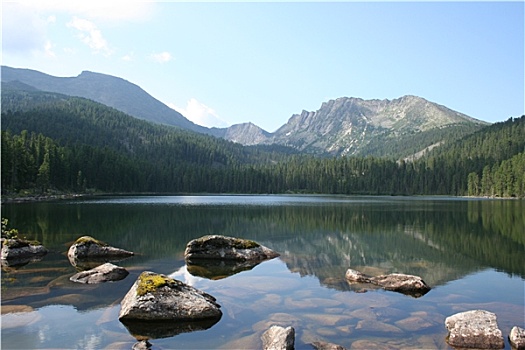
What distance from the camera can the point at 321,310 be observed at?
1691 cm

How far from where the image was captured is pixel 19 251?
27.9 m

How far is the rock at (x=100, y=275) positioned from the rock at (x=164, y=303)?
5.18m

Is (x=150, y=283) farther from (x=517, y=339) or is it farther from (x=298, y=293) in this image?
(x=517, y=339)

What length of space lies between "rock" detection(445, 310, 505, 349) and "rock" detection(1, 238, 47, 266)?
26606mm

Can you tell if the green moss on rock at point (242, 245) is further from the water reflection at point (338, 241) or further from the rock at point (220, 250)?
the water reflection at point (338, 241)

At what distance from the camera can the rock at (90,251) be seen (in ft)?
90.5

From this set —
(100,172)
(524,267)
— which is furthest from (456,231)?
(100,172)

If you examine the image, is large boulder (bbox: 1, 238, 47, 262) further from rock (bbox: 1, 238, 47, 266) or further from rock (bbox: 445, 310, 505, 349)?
rock (bbox: 445, 310, 505, 349)

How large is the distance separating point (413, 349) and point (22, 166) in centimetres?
10877

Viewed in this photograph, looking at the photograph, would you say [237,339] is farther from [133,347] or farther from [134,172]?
[134,172]

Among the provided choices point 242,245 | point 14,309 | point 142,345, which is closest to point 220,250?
point 242,245

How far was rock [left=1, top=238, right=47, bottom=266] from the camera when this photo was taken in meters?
27.2

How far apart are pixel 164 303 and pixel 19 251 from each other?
60.1 ft

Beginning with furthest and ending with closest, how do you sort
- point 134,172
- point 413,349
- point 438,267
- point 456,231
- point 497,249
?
point 134,172 < point 456,231 < point 497,249 < point 438,267 < point 413,349
